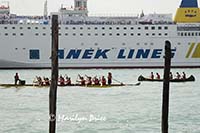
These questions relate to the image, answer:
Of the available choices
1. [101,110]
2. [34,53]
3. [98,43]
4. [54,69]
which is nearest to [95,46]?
[98,43]

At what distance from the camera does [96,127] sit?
21859 millimetres

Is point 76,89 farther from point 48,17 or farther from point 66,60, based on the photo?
point 48,17

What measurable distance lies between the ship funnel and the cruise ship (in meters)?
2.03

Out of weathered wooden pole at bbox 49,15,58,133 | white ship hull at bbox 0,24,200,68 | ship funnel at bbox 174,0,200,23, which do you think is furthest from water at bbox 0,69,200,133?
ship funnel at bbox 174,0,200,23

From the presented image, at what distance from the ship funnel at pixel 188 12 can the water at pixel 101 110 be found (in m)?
29.0

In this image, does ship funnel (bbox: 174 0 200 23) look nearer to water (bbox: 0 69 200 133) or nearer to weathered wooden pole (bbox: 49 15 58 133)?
water (bbox: 0 69 200 133)

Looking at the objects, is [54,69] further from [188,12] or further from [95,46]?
[188,12]

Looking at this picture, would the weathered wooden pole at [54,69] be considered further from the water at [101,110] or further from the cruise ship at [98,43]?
the cruise ship at [98,43]

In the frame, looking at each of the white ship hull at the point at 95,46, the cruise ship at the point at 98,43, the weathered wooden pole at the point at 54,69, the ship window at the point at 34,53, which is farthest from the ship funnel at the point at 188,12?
the weathered wooden pole at the point at 54,69

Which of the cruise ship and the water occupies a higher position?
the cruise ship

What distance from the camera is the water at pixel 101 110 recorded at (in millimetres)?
21797

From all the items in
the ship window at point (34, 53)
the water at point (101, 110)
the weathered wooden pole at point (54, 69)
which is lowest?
the water at point (101, 110)

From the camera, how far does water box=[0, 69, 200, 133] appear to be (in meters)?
21.8

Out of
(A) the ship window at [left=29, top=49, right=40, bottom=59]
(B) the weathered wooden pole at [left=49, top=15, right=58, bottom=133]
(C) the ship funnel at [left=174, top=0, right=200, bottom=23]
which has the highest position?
(C) the ship funnel at [left=174, top=0, right=200, bottom=23]
